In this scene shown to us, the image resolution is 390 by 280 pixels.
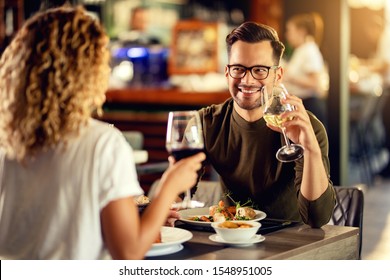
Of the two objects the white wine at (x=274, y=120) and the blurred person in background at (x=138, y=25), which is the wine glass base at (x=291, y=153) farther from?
the blurred person in background at (x=138, y=25)

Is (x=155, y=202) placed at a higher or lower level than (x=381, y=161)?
higher

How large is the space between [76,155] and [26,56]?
0.24m

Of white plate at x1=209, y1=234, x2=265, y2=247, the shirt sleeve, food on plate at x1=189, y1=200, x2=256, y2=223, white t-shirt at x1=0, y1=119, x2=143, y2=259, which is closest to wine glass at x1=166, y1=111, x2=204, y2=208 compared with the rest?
white t-shirt at x1=0, y1=119, x2=143, y2=259

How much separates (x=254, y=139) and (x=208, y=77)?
206 inches

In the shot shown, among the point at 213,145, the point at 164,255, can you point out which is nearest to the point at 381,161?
the point at 213,145

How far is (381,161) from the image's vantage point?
9.41m

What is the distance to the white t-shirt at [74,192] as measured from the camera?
160 centimetres

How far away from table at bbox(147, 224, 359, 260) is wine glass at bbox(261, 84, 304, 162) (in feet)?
0.69

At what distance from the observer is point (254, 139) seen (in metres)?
2.46

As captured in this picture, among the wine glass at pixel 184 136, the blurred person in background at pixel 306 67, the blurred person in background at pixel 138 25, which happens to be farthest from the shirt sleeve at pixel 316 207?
the blurred person in background at pixel 138 25

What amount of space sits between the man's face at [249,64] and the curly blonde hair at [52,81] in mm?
759

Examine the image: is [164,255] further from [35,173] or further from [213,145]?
[213,145]

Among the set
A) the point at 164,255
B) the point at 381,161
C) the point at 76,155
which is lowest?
the point at 381,161

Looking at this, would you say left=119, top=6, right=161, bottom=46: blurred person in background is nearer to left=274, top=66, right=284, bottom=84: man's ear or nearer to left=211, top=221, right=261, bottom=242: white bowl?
left=274, top=66, right=284, bottom=84: man's ear
